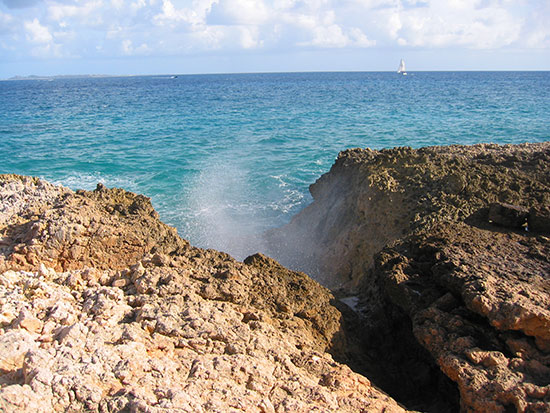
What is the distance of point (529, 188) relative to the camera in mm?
7637

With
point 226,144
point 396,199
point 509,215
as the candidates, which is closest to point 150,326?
point 509,215

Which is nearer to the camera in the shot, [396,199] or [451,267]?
[451,267]

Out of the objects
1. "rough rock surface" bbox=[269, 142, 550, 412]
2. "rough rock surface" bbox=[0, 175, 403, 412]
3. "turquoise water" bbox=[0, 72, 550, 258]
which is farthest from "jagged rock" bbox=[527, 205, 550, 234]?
"turquoise water" bbox=[0, 72, 550, 258]

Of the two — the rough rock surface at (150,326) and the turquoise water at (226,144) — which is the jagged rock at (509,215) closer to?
the rough rock surface at (150,326)

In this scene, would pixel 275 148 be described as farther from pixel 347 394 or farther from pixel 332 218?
pixel 347 394

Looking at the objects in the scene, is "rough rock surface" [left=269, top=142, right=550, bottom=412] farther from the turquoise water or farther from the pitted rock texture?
the turquoise water

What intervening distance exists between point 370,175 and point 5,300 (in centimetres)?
713

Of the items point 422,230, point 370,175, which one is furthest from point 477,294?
point 370,175

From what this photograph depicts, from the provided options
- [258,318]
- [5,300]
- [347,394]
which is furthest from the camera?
[258,318]

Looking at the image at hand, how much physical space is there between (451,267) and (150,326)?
11.1ft

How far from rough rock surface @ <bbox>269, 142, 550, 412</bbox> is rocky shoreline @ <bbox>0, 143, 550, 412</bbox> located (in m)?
0.02

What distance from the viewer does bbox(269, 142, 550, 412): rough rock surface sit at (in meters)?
3.96

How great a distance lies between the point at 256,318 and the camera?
175 inches

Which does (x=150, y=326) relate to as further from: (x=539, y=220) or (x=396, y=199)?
(x=396, y=199)
